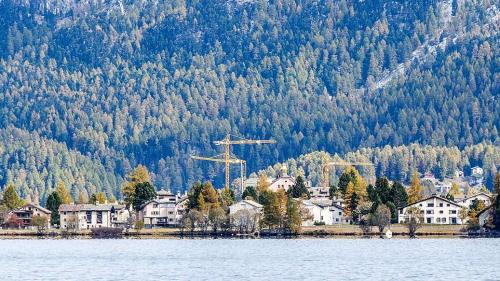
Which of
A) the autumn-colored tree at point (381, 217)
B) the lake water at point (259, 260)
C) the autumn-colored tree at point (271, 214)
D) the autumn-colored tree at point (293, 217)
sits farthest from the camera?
the autumn-colored tree at point (271, 214)

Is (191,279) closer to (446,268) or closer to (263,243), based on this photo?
(446,268)

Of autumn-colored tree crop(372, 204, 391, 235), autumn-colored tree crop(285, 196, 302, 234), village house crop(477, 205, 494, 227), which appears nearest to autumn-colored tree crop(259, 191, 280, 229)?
autumn-colored tree crop(285, 196, 302, 234)

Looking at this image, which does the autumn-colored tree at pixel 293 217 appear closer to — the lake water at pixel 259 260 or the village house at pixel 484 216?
the lake water at pixel 259 260

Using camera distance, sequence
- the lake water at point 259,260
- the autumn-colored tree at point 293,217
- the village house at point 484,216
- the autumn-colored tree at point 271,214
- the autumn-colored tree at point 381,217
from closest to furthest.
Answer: the lake water at point 259,260, the village house at point 484,216, the autumn-colored tree at point 381,217, the autumn-colored tree at point 293,217, the autumn-colored tree at point 271,214

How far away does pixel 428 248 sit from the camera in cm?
15588

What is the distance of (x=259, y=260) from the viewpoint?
454 feet

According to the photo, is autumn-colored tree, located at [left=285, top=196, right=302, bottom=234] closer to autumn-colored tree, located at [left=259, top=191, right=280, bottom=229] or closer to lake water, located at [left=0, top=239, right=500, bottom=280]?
autumn-colored tree, located at [left=259, top=191, right=280, bottom=229]

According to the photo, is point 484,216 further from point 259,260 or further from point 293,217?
point 259,260

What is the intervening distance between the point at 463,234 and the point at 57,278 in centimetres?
8285

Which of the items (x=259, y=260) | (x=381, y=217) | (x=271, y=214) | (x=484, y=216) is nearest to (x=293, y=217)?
(x=271, y=214)

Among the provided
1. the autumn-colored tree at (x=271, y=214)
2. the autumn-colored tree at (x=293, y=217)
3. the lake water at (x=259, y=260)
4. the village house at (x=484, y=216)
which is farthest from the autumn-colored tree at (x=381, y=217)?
the lake water at (x=259, y=260)

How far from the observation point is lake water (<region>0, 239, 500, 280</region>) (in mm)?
119438

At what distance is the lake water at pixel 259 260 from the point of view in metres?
119

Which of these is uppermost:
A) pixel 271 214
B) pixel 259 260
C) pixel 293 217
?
pixel 271 214
